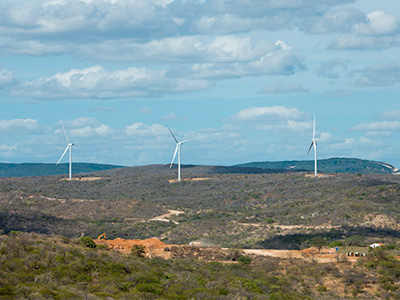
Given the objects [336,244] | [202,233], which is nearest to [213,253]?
[336,244]

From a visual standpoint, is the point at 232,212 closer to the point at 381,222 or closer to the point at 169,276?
the point at 381,222

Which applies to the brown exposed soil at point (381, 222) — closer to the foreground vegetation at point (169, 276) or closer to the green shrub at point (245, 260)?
the foreground vegetation at point (169, 276)

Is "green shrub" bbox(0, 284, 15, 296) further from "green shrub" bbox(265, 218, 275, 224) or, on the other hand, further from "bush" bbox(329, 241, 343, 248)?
"green shrub" bbox(265, 218, 275, 224)

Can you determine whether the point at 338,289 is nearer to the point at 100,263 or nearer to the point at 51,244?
the point at 100,263

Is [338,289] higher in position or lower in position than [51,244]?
lower

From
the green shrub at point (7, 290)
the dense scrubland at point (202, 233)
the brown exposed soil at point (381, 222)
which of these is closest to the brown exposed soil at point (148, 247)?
the dense scrubland at point (202, 233)

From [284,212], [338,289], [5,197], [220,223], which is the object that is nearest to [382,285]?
[338,289]
